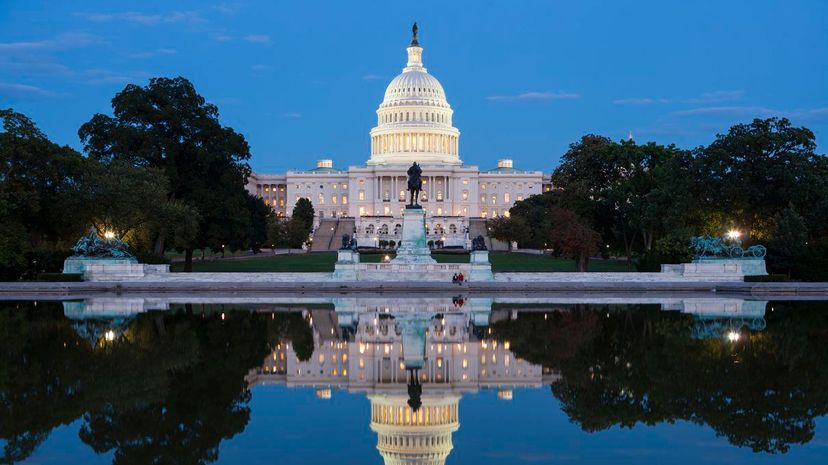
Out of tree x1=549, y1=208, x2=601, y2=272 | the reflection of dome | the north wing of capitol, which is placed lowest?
the reflection of dome

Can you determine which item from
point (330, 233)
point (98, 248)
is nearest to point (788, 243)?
point (98, 248)

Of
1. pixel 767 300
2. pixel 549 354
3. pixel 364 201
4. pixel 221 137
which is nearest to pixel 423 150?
pixel 364 201

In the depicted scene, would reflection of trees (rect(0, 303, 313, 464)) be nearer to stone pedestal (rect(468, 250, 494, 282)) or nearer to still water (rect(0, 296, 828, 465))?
still water (rect(0, 296, 828, 465))

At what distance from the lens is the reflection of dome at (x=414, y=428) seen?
38.7 ft

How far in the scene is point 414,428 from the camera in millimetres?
12805

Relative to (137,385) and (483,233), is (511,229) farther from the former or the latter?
(137,385)

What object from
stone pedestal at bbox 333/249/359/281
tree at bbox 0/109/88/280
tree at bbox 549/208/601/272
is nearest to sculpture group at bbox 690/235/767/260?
tree at bbox 549/208/601/272

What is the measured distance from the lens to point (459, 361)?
18812 millimetres

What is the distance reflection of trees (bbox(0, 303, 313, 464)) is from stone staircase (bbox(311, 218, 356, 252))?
86517 millimetres

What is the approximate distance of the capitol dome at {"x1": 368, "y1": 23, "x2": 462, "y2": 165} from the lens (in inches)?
6142

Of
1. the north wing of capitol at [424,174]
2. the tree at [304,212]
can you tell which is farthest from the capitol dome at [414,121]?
the tree at [304,212]

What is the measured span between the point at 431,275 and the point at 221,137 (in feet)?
55.9

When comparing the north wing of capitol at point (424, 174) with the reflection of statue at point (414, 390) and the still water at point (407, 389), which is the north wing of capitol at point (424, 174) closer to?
the still water at point (407, 389)

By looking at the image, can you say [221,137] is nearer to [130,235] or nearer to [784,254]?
[130,235]
